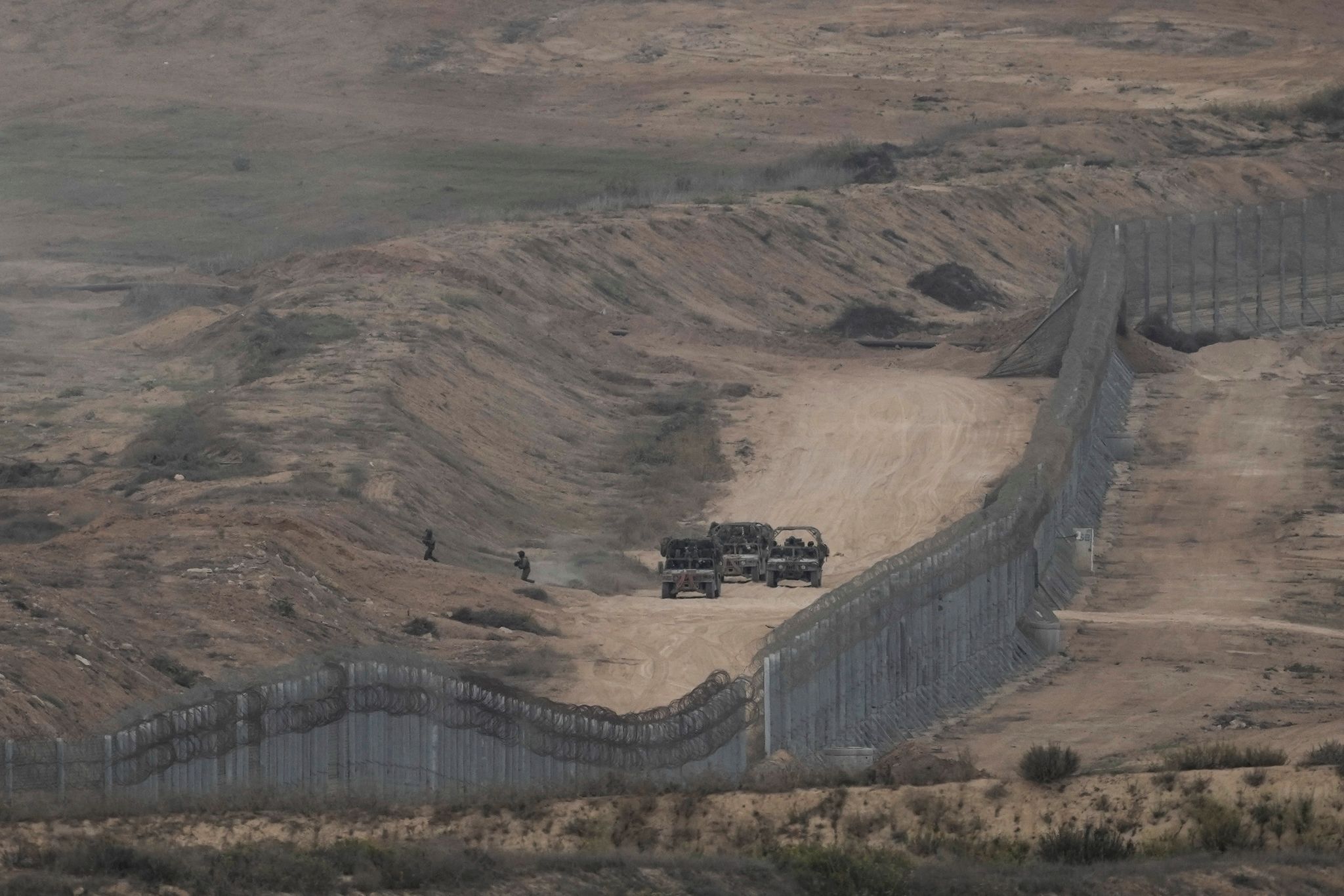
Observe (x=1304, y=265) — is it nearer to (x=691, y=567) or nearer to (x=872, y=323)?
(x=872, y=323)

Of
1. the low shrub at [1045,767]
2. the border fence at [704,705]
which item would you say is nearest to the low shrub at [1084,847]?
the low shrub at [1045,767]

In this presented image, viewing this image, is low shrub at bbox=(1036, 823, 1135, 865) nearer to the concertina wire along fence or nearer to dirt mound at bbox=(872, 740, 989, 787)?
dirt mound at bbox=(872, 740, 989, 787)

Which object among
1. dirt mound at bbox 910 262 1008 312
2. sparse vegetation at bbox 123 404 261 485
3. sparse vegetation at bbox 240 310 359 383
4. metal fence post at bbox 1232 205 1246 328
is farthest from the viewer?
dirt mound at bbox 910 262 1008 312

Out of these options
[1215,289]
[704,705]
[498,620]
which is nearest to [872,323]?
[1215,289]

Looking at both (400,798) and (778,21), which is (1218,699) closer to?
(400,798)

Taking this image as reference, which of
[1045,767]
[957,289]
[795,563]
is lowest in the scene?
[957,289]

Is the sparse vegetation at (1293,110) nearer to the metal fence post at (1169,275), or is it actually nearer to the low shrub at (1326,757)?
the metal fence post at (1169,275)

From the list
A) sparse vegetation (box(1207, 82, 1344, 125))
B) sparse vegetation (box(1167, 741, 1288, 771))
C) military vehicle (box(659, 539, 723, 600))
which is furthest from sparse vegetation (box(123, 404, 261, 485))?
sparse vegetation (box(1207, 82, 1344, 125))
